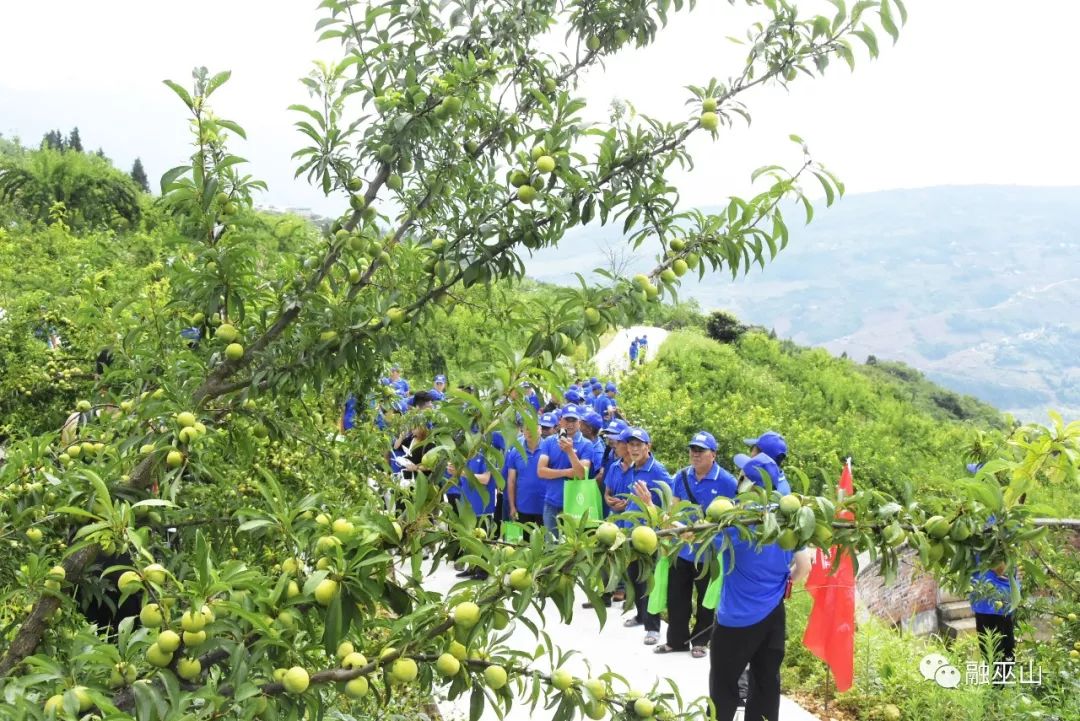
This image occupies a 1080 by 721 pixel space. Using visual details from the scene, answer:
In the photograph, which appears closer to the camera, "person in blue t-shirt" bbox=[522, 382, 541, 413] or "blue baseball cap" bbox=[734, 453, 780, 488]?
"person in blue t-shirt" bbox=[522, 382, 541, 413]

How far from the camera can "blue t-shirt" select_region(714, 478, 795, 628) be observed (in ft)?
12.7

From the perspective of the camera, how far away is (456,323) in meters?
17.8

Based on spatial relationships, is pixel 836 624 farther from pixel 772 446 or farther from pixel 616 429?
pixel 616 429

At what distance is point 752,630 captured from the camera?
3975mm

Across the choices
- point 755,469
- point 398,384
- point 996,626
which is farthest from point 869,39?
point 398,384

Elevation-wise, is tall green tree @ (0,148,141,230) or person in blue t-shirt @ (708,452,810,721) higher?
tall green tree @ (0,148,141,230)

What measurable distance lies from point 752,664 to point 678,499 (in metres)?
2.52

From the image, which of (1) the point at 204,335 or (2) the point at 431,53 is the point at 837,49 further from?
(1) the point at 204,335

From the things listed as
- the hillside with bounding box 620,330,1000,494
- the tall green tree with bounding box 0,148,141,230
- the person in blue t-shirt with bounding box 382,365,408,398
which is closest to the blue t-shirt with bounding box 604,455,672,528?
the person in blue t-shirt with bounding box 382,365,408,398

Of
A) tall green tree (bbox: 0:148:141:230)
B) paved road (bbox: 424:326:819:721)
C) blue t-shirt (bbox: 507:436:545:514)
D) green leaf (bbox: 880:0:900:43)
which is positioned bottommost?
paved road (bbox: 424:326:819:721)

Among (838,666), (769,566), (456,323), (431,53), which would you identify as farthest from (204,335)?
(456,323)

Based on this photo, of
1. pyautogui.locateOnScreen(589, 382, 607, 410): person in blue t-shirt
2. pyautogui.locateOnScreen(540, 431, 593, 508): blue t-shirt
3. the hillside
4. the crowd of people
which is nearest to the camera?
the crowd of people

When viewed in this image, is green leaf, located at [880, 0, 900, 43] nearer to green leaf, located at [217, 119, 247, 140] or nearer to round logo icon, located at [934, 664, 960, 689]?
green leaf, located at [217, 119, 247, 140]

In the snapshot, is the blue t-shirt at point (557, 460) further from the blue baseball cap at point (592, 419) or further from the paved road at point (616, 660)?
the paved road at point (616, 660)
